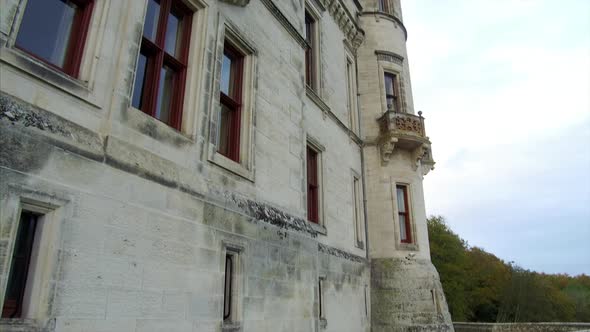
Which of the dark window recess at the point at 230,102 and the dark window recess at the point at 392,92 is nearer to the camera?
the dark window recess at the point at 230,102

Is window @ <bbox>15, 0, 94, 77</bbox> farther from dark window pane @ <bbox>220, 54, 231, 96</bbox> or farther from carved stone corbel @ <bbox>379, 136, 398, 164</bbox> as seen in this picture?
carved stone corbel @ <bbox>379, 136, 398, 164</bbox>

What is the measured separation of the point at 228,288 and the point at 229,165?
5.18 ft

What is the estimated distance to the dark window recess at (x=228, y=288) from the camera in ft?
16.5

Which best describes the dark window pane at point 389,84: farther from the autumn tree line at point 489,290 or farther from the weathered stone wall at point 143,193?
the autumn tree line at point 489,290

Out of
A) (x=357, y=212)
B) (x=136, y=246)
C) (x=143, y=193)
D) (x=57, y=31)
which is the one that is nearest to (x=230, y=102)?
(x=143, y=193)

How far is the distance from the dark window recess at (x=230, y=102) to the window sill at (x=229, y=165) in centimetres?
25

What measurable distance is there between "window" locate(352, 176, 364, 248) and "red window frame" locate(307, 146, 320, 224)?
2.56 metres

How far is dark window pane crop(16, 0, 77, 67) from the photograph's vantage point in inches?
142

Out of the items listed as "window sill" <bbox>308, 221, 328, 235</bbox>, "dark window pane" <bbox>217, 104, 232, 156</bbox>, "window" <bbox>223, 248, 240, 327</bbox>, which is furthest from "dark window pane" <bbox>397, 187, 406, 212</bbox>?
"window" <bbox>223, 248, 240, 327</bbox>

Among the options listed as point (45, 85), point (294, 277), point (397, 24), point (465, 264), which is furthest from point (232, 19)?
point (465, 264)

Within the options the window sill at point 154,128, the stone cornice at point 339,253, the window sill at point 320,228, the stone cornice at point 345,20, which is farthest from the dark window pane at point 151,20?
the stone cornice at point 345,20

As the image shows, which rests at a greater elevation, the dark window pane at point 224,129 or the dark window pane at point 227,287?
the dark window pane at point 224,129

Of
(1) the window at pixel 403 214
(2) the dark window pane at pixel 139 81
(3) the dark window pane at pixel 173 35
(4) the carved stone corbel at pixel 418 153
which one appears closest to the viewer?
(2) the dark window pane at pixel 139 81

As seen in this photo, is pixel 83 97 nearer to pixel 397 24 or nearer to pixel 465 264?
pixel 397 24
